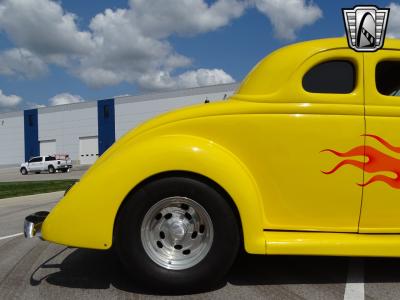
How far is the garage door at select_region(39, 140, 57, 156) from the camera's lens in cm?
5485

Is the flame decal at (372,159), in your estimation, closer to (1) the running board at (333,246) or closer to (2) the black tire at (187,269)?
(1) the running board at (333,246)

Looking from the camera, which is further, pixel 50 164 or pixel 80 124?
pixel 80 124

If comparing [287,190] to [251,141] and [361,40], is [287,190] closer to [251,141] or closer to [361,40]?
[251,141]

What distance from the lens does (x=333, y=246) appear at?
336 cm

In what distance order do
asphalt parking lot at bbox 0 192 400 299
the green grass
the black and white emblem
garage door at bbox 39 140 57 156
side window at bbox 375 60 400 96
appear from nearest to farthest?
asphalt parking lot at bbox 0 192 400 299 → the black and white emblem → side window at bbox 375 60 400 96 → the green grass → garage door at bbox 39 140 57 156

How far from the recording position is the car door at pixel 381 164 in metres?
3.44

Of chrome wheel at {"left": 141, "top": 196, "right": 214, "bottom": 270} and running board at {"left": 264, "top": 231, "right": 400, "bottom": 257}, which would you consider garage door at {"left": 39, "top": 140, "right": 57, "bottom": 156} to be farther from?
running board at {"left": 264, "top": 231, "right": 400, "bottom": 257}

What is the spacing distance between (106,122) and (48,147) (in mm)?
9603

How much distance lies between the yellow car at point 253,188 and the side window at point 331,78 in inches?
1.1

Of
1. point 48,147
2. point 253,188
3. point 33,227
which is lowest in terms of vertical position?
point 33,227

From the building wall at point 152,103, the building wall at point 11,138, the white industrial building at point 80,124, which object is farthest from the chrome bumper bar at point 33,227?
the building wall at point 11,138

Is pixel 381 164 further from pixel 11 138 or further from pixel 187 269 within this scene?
pixel 11 138

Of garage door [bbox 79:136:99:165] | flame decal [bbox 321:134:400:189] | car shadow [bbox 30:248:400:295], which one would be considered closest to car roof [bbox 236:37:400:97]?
flame decal [bbox 321:134:400:189]

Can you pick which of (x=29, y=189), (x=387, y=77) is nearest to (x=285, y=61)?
(x=387, y=77)
